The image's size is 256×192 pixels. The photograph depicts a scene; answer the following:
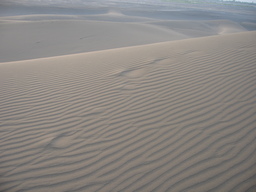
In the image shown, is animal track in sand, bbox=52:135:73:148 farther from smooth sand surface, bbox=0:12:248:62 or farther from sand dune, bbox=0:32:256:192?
smooth sand surface, bbox=0:12:248:62

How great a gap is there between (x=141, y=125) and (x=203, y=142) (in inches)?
34.9

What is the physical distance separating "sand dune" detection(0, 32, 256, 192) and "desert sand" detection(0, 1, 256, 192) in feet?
0.04

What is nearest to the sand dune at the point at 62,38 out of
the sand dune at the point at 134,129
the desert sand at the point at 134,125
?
the desert sand at the point at 134,125

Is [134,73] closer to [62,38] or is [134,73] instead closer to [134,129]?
[134,129]

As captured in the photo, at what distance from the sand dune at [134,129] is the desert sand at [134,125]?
0.04 ft

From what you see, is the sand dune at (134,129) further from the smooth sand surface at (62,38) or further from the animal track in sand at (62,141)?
the smooth sand surface at (62,38)

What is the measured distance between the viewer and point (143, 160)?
2.24m

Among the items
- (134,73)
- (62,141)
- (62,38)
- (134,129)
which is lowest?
(134,129)

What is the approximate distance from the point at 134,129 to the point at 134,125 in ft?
0.30

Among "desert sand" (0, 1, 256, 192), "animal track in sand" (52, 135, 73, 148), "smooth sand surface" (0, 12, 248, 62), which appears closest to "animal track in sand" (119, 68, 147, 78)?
"desert sand" (0, 1, 256, 192)

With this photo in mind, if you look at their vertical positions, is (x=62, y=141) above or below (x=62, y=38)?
below

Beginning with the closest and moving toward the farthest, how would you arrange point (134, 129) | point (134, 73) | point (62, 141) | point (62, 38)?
point (62, 141), point (134, 129), point (134, 73), point (62, 38)

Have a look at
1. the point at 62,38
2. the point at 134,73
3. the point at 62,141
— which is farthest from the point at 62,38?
the point at 62,141

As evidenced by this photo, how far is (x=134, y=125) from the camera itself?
282 centimetres
